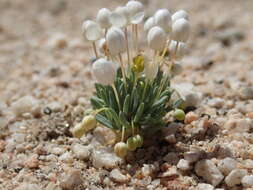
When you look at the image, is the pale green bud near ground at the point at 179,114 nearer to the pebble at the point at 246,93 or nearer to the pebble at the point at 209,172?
the pebble at the point at 209,172

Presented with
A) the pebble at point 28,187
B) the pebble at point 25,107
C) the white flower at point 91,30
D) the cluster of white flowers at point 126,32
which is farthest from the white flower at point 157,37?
the pebble at point 25,107

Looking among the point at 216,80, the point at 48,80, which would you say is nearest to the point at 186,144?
the point at 216,80

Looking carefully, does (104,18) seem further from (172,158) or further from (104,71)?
(172,158)

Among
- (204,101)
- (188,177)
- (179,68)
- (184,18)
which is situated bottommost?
(188,177)

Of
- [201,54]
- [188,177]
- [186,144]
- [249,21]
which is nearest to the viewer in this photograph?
[188,177]

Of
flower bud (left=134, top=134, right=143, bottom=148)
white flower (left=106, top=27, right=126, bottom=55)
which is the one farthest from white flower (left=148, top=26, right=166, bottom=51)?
flower bud (left=134, top=134, right=143, bottom=148)

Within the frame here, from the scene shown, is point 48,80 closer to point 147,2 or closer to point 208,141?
point 208,141

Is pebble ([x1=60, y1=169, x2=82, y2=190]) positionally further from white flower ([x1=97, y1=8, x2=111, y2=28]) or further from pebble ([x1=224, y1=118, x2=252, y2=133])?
pebble ([x1=224, y1=118, x2=252, y2=133])

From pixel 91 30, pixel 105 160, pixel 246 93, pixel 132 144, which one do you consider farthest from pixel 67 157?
pixel 246 93
